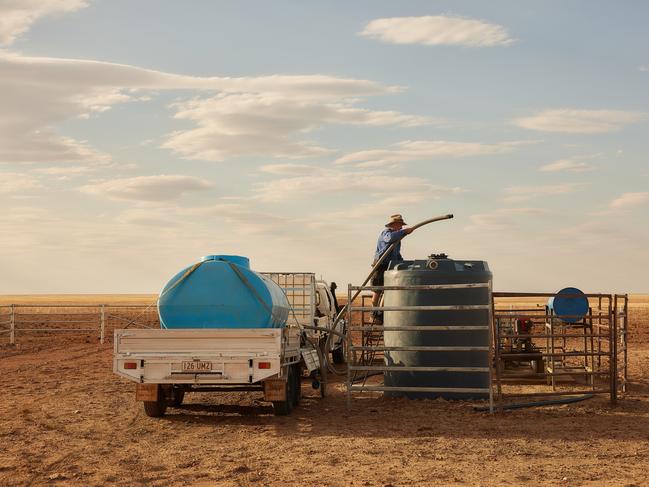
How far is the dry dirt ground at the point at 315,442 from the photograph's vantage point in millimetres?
9281

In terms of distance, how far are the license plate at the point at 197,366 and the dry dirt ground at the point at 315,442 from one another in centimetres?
81

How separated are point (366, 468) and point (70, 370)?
14037 mm

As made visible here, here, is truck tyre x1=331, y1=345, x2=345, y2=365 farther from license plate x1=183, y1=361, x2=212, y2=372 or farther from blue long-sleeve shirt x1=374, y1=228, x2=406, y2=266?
license plate x1=183, y1=361, x2=212, y2=372

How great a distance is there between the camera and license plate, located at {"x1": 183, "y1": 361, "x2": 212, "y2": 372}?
12539mm

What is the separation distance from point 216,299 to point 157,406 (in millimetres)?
1800

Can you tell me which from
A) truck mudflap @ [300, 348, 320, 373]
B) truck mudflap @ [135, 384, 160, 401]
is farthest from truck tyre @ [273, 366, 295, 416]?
truck mudflap @ [135, 384, 160, 401]

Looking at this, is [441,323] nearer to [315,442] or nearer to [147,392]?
[315,442]

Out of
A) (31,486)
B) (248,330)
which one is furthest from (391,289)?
(31,486)

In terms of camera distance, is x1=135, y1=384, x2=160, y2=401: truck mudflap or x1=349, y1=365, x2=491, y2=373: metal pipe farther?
x1=349, y1=365, x2=491, y2=373: metal pipe

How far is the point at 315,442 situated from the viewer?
11.3 meters

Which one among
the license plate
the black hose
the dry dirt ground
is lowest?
the dry dirt ground

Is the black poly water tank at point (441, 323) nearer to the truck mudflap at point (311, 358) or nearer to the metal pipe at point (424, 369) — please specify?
the metal pipe at point (424, 369)

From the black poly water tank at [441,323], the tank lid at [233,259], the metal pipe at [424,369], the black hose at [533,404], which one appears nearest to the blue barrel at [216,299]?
the tank lid at [233,259]

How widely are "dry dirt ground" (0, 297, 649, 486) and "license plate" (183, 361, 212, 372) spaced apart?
2.67 ft
